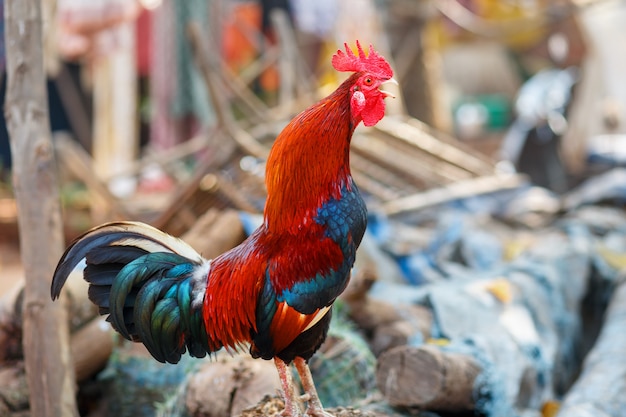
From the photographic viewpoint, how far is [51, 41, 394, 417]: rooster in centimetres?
249

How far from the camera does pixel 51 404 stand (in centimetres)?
304

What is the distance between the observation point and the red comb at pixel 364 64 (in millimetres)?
2535

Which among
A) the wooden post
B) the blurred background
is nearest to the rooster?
the wooden post

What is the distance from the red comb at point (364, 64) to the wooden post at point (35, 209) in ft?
4.00

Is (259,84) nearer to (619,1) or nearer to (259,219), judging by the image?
(619,1)

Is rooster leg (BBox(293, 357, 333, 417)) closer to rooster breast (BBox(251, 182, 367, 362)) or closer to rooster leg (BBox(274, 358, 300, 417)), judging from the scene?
rooster leg (BBox(274, 358, 300, 417))

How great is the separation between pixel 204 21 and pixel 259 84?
4.48 metres

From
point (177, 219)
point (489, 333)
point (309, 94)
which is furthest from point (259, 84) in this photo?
point (489, 333)

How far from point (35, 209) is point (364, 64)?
139 centimetres

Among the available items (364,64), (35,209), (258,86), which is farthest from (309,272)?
(258,86)

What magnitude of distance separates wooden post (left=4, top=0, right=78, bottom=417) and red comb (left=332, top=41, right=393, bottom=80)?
122cm

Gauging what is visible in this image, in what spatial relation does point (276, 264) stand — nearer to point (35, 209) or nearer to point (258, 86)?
point (35, 209)

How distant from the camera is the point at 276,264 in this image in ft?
8.25

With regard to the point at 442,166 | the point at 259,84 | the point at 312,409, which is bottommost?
the point at 312,409
